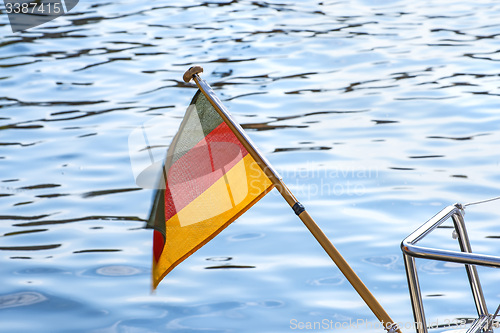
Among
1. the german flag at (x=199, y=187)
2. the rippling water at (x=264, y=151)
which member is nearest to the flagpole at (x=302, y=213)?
the german flag at (x=199, y=187)

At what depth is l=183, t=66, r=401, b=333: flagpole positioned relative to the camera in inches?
87.9

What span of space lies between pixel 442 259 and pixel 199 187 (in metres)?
1.14

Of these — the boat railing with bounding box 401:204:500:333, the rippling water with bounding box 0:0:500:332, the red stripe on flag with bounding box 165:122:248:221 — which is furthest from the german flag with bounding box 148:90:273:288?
the rippling water with bounding box 0:0:500:332

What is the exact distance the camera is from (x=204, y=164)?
2.77 m

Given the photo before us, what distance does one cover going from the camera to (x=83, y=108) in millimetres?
7645

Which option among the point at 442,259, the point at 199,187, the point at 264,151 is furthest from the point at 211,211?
the point at 264,151

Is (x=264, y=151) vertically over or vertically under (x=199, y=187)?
under

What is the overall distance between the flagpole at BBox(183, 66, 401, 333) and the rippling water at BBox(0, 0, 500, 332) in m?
1.40

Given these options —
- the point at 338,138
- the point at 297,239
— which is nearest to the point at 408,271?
the point at 297,239

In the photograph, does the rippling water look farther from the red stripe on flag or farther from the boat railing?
the boat railing

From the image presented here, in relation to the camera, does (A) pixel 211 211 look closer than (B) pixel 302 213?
No

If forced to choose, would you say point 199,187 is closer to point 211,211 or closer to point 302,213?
point 211,211

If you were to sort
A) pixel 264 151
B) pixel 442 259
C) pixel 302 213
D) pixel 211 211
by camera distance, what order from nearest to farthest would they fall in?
pixel 442 259 < pixel 302 213 < pixel 211 211 < pixel 264 151

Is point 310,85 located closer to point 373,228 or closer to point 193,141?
point 373,228
